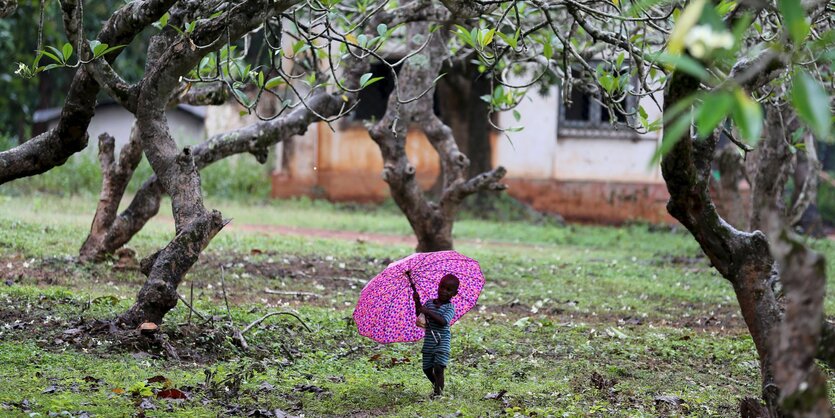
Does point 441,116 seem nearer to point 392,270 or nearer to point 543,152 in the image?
point 543,152

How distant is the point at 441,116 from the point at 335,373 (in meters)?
A: 14.7

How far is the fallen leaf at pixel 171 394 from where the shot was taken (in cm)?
482

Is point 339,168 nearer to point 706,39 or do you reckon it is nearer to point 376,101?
point 376,101

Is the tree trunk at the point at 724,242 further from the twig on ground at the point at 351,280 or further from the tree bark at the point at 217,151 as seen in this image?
the twig on ground at the point at 351,280

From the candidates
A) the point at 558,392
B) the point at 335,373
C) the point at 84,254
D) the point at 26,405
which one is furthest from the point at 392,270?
the point at 84,254

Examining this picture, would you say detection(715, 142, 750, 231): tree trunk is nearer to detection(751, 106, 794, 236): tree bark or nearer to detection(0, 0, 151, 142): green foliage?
detection(751, 106, 794, 236): tree bark

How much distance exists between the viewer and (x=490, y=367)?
241 inches

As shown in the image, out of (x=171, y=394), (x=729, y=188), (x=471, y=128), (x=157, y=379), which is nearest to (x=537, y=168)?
(x=471, y=128)

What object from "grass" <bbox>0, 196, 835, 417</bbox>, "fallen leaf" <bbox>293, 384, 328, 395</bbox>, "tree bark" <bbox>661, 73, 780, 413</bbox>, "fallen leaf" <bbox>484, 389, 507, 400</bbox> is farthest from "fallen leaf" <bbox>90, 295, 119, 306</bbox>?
"tree bark" <bbox>661, 73, 780, 413</bbox>

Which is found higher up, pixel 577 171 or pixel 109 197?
pixel 577 171

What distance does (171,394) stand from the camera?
15.9 feet

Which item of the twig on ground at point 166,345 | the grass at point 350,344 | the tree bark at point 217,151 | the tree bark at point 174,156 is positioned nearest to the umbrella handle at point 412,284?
the grass at point 350,344

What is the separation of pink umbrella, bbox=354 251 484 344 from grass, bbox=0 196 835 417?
0.99ft

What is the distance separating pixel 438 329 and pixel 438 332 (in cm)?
2
